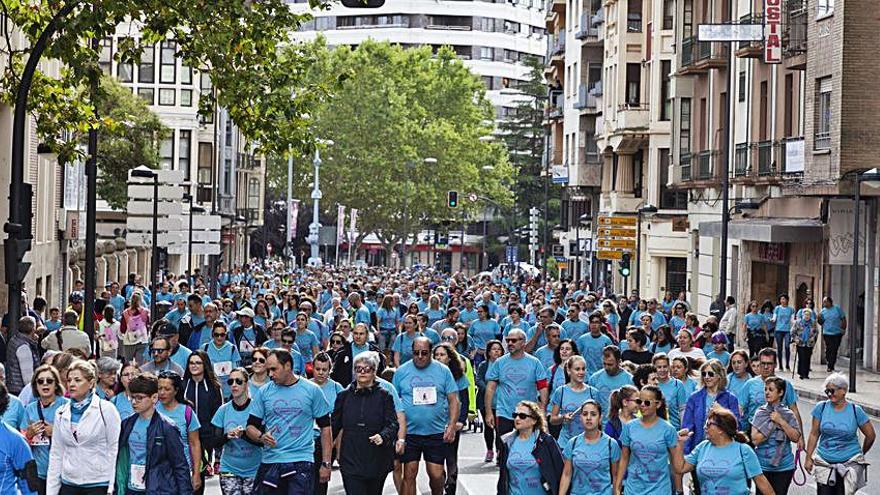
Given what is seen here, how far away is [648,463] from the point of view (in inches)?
488

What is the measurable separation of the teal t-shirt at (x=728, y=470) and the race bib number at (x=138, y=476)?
3.65 m

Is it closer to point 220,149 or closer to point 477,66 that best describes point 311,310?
point 220,149

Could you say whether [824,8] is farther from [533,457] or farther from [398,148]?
[398,148]

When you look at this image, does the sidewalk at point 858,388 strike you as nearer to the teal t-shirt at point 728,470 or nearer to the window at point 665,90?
the teal t-shirt at point 728,470

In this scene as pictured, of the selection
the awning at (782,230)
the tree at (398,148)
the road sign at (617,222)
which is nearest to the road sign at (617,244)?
the road sign at (617,222)

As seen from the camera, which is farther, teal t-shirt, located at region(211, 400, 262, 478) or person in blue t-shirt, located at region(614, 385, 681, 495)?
teal t-shirt, located at region(211, 400, 262, 478)

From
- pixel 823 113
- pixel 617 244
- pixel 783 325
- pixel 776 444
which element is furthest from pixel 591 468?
pixel 617 244

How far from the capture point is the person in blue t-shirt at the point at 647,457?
1241cm

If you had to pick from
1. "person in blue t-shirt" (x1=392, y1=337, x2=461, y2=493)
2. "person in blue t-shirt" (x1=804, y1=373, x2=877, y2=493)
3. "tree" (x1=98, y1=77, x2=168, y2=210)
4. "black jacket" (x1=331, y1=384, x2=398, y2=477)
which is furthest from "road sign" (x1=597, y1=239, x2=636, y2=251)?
"black jacket" (x1=331, y1=384, x2=398, y2=477)

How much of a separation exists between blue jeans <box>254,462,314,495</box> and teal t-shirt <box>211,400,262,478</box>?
0.25m

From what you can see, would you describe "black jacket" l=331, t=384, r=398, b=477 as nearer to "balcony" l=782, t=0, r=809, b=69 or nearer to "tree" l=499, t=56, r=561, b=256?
"balcony" l=782, t=0, r=809, b=69

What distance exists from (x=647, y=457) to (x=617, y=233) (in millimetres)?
41059

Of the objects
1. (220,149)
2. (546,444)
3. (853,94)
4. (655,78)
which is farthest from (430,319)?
(220,149)

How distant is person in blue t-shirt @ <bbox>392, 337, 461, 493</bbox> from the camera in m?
15.2
